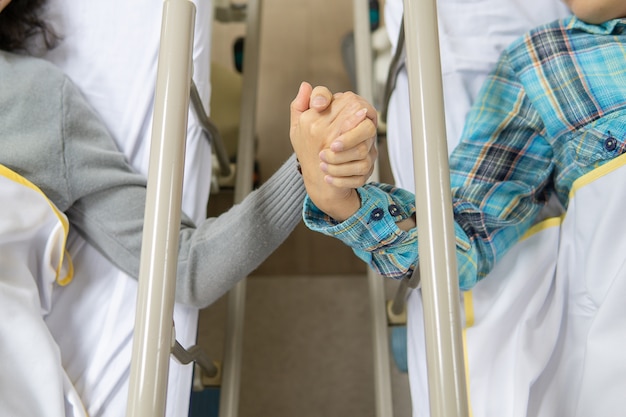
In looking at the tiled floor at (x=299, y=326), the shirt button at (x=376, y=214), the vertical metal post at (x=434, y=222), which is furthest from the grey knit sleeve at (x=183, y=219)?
the tiled floor at (x=299, y=326)

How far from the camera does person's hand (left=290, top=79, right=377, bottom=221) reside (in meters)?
0.60

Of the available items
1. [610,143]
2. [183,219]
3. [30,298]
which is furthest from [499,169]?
[30,298]

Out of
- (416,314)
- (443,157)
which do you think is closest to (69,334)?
(416,314)

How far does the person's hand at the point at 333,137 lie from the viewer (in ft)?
1.98

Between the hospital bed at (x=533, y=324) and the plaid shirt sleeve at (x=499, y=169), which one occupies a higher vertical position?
the plaid shirt sleeve at (x=499, y=169)

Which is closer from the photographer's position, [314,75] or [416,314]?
[416,314]

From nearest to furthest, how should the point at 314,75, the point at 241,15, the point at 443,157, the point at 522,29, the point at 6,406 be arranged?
the point at 443,157 < the point at 6,406 < the point at 522,29 < the point at 241,15 < the point at 314,75

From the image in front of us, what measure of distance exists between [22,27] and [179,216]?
637 millimetres

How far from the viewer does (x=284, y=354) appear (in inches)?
58.2

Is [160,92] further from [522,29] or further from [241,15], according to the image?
[241,15]

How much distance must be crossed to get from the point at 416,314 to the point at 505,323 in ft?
0.44

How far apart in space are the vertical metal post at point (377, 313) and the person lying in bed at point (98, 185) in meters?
0.27

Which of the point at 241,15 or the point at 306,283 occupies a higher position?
the point at 241,15

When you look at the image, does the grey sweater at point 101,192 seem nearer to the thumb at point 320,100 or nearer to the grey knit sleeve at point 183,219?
the grey knit sleeve at point 183,219
